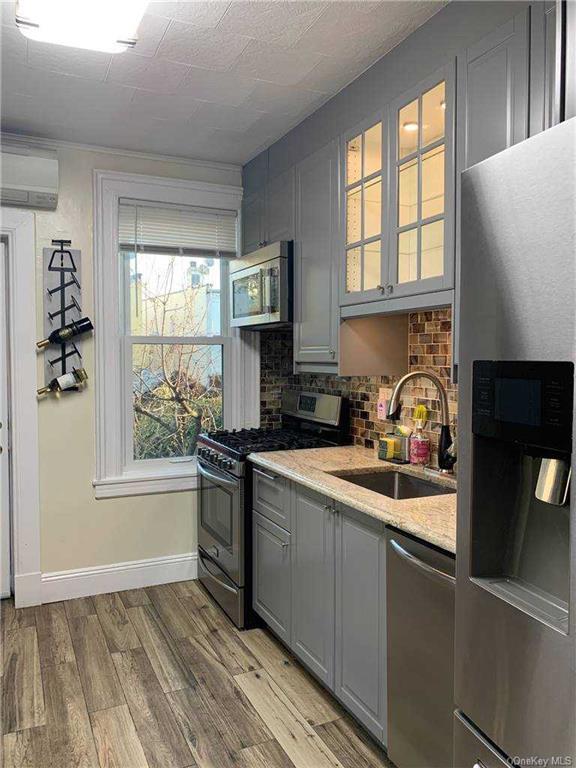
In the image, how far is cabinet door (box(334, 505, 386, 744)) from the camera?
1930mm

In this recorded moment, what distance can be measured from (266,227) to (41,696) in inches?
101

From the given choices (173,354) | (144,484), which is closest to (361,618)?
(144,484)

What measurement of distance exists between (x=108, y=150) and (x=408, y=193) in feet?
6.59

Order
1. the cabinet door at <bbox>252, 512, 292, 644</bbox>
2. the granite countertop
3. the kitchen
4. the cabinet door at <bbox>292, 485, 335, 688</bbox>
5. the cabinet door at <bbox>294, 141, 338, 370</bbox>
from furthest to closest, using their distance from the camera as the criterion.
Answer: the cabinet door at <bbox>294, 141, 338, 370</bbox>, the cabinet door at <bbox>252, 512, 292, 644</bbox>, the cabinet door at <bbox>292, 485, 335, 688</bbox>, the granite countertop, the kitchen

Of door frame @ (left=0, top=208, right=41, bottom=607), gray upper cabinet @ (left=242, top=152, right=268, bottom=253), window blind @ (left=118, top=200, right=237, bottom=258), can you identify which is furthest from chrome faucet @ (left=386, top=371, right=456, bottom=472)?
door frame @ (left=0, top=208, right=41, bottom=607)

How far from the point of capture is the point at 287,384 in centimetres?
393

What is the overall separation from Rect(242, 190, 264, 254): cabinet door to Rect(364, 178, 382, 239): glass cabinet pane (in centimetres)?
109

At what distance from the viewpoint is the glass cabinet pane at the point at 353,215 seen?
2.54m

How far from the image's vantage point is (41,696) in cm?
242

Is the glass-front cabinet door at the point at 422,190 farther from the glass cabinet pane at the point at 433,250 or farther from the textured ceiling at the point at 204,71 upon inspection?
the textured ceiling at the point at 204,71

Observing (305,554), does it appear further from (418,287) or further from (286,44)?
(286,44)

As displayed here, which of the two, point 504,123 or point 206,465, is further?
point 206,465

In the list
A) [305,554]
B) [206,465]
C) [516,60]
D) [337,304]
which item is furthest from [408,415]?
[516,60]

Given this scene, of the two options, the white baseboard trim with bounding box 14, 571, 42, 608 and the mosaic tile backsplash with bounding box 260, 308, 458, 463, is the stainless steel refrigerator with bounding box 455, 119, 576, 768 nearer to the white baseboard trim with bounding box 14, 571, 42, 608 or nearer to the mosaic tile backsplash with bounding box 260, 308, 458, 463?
the mosaic tile backsplash with bounding box 260, 308, 458, 463
